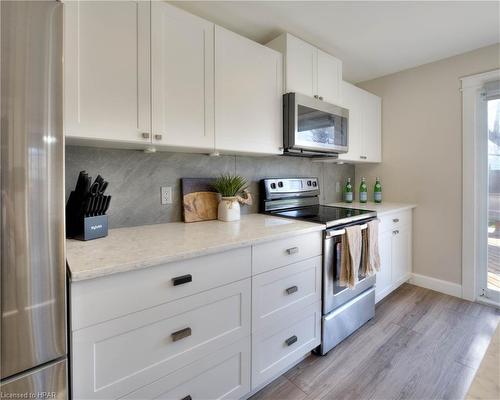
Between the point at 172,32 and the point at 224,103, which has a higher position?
the point at 172,32

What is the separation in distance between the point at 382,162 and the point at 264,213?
1.84m

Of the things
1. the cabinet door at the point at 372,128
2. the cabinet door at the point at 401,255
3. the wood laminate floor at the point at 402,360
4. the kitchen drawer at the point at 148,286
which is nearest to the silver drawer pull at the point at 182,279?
the kitchen drawer at the point at 148,286

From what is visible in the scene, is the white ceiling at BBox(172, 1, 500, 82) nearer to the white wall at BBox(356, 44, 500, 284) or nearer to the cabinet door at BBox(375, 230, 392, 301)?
the white wall at BBox(356, 44, 500, 284)

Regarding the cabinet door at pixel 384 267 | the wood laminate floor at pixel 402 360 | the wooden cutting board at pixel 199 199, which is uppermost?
the wooden cutting board at pixel 199 199

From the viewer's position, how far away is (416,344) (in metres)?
1.89

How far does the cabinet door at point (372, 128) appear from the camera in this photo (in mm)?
2850

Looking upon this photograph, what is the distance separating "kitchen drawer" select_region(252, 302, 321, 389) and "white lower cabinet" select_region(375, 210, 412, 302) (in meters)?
0.99

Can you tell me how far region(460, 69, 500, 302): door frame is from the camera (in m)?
2.42

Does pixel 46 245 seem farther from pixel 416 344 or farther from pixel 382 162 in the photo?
pixel 382 162

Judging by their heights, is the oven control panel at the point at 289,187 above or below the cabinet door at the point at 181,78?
below

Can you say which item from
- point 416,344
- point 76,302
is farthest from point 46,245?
point 416,344

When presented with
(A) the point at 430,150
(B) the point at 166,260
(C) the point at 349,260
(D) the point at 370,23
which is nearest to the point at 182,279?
(B) the point at 166,260

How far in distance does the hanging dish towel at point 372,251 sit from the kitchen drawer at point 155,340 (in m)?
1.15

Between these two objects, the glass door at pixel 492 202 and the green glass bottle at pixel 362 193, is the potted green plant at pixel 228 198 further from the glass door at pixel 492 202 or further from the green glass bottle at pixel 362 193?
the glass door at pixel 492 202
